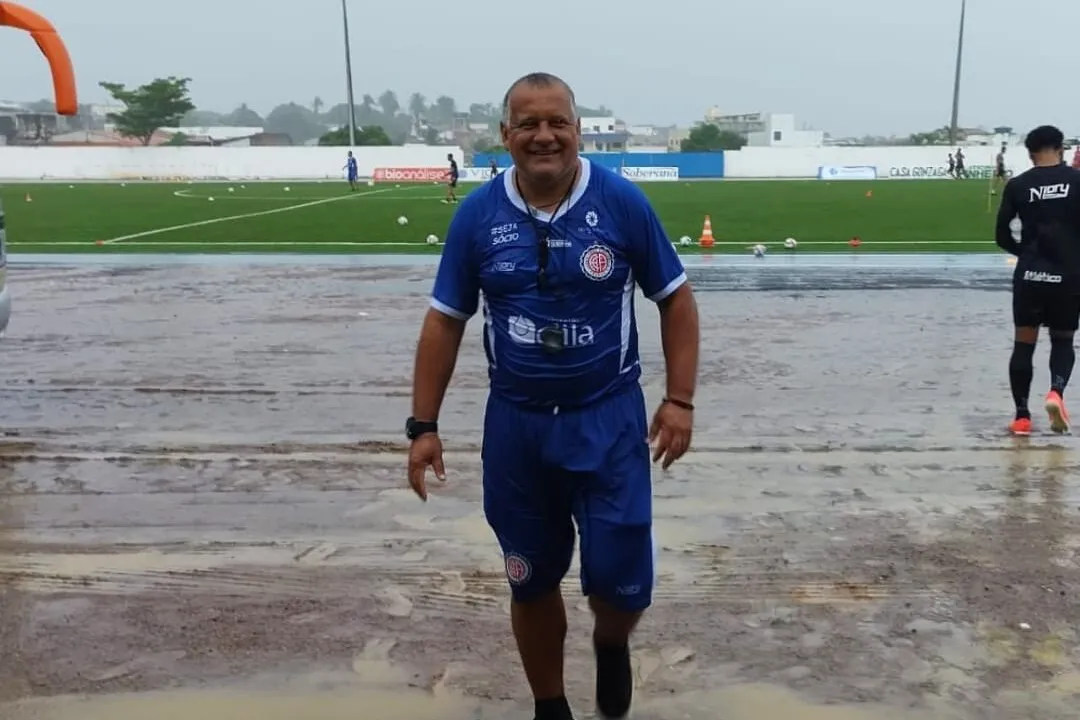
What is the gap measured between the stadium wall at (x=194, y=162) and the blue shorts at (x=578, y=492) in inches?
2247

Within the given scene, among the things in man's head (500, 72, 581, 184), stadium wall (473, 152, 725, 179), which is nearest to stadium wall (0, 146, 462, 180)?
stadium wall (473, 152, 725, 179)

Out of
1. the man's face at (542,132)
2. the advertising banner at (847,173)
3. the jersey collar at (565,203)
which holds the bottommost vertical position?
the advertising banner at (847,173)

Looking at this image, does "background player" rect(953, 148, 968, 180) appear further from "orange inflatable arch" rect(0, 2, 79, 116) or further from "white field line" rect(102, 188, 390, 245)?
"orange inflatable arch" rect(0, 2, 79, 116)

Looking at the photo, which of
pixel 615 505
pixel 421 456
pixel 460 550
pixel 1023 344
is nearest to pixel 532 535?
pixel 615 505

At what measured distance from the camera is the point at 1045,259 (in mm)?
6379

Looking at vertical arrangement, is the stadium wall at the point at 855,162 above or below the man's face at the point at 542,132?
below

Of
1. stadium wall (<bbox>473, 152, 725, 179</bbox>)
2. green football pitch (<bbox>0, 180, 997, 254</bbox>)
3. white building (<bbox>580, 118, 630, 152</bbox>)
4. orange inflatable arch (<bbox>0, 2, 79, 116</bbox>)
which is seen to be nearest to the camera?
orange inflatable arch (<bbox>0, 2, 79, 116</bbox>)

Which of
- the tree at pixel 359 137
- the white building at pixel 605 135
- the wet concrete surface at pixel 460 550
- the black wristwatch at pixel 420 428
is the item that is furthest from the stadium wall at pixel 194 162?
the black wristwatch at pixel 420 428

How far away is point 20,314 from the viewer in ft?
37.4

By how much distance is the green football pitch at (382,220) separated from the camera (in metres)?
19.2

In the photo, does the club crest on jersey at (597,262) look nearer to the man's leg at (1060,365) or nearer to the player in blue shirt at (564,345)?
the player in blue shirt at (564,345)

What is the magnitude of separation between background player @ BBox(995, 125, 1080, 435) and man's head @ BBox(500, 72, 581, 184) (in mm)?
4165

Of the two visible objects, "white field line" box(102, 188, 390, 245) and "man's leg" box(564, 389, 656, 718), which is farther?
"white field line" box(102, 188, 390, 245)

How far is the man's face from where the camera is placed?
300 cm
